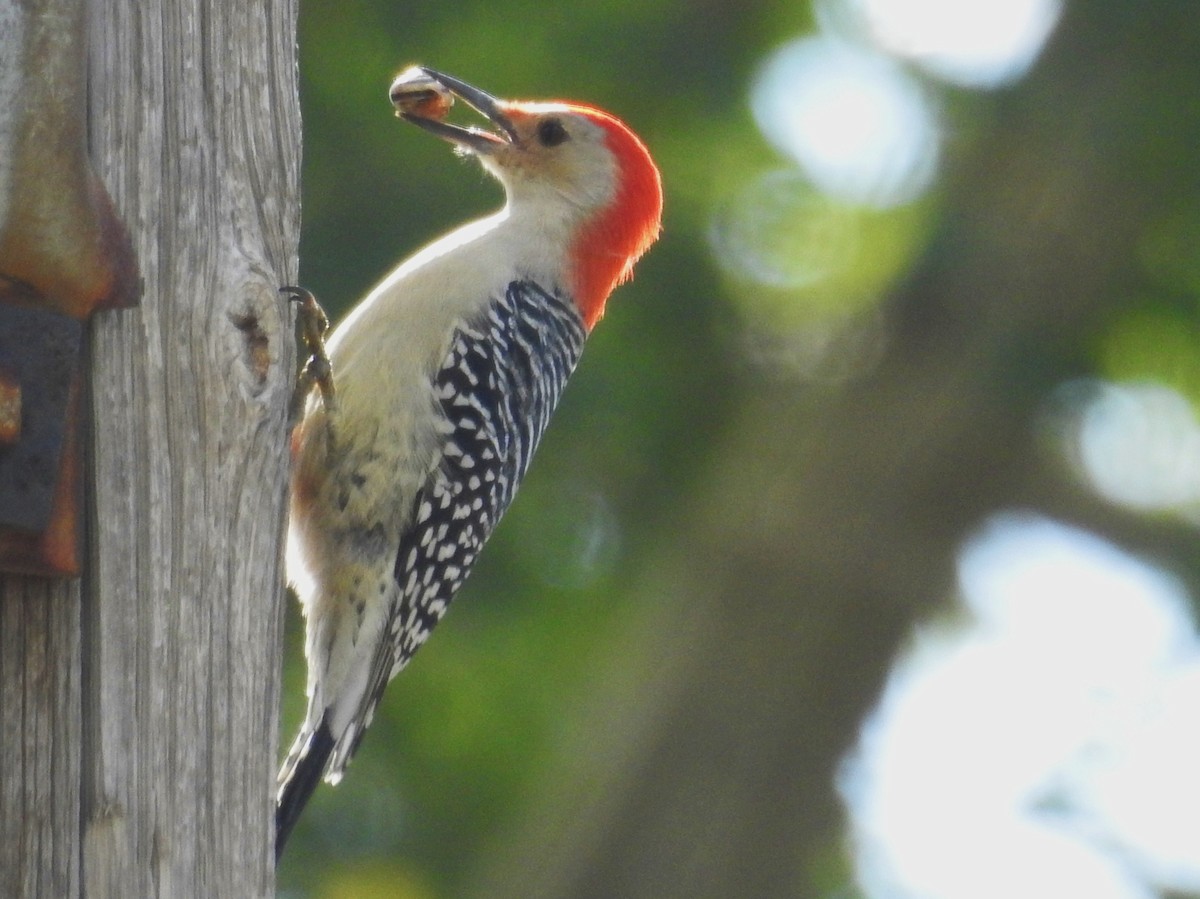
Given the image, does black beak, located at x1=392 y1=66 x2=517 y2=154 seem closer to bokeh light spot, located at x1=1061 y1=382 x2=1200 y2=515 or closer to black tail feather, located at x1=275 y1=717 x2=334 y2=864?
black tail feather, located at x1=275 y1=717 x2=334 y2=864

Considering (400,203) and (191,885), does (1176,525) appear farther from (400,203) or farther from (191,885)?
(191,885)

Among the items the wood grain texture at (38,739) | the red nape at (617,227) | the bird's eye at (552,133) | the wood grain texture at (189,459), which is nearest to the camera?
the wood grain texture at (38,739)

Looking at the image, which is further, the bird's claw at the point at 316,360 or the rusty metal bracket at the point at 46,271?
the bird's claw at the point at 316,360

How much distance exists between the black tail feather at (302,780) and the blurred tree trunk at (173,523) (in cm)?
97

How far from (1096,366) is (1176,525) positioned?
0.96m

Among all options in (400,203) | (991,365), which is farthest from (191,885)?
(991,365)

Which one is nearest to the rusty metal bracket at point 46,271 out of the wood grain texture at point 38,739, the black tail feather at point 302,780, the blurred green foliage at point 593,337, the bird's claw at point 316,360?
the wood grain texture at point 38,739

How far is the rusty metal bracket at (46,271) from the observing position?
2582 millimetres

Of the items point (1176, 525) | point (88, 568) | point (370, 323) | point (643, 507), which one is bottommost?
point (643, 507)

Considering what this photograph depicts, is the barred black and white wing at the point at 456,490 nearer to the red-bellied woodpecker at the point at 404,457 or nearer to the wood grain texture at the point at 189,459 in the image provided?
the red-bellied woodpecker at the point at 404,457

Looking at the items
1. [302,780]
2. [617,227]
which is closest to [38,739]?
[302,780]

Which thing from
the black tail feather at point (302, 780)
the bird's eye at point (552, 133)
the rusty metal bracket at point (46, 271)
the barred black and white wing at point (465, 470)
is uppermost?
the rusty metal bracket at point (46, 271)

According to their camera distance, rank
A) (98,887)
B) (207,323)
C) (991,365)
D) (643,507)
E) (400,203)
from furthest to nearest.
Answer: (643,507) < (991,365) < (400,203) < (207,323) < (98,887)

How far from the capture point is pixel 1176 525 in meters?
9.54
